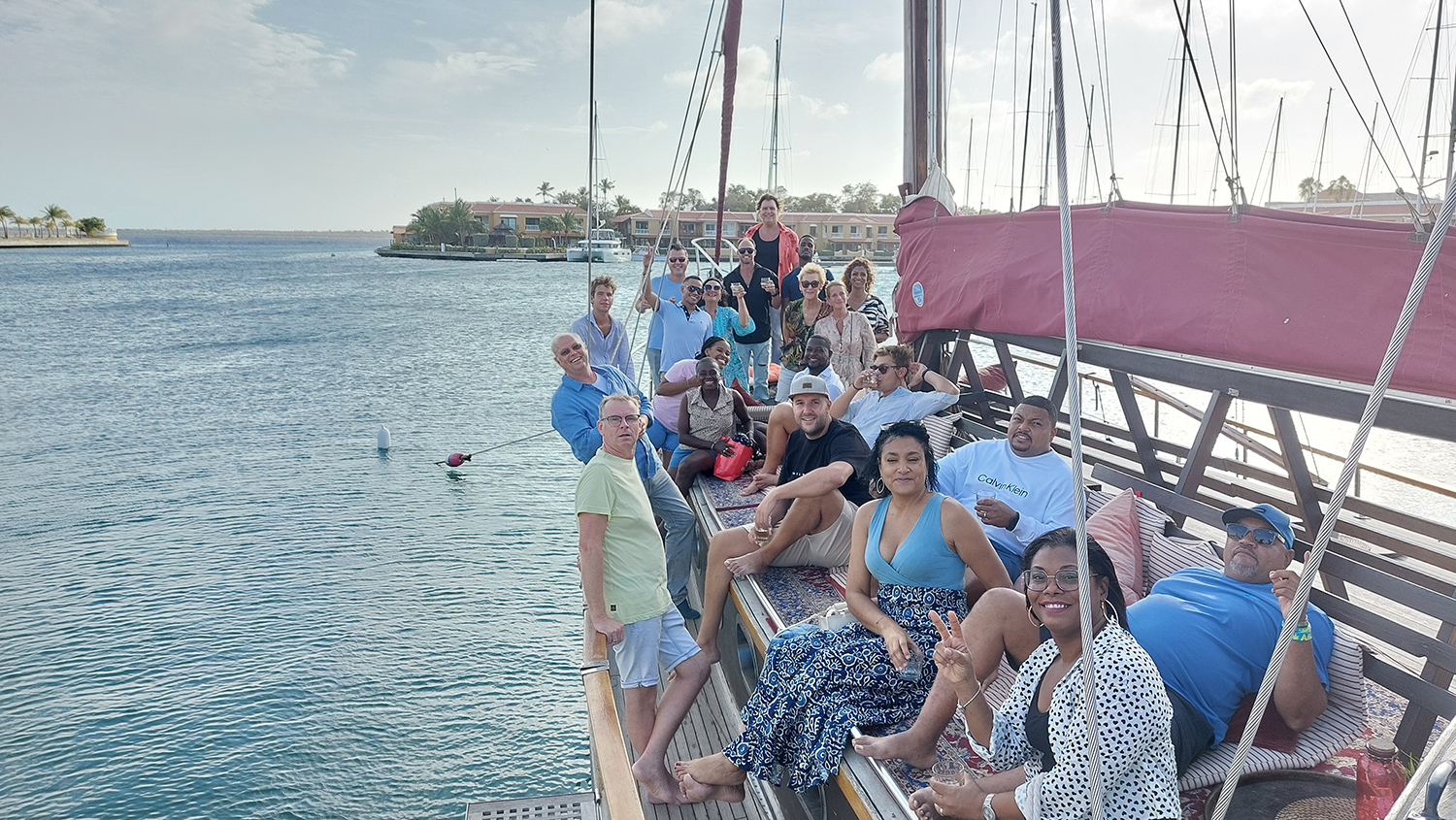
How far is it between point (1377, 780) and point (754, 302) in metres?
7.14

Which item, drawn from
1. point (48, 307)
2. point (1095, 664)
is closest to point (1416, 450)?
point (1095, 664)

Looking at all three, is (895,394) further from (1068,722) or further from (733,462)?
(1068,722)

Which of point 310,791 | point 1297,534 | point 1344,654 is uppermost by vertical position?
point 1297,534

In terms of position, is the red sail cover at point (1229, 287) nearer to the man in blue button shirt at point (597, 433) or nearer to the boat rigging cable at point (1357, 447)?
the boat rigging cable at point (1357, 447)

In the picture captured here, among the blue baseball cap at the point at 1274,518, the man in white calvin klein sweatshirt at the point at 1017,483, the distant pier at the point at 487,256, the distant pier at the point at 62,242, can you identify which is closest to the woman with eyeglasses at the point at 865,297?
the man in white calvin klein sweatshirt at the point at 1017,483

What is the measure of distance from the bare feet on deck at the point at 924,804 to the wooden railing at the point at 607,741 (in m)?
0.90

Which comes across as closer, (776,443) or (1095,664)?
(1095,664)

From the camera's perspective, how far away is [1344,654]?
3166 mm

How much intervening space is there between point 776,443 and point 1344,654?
3561 mm

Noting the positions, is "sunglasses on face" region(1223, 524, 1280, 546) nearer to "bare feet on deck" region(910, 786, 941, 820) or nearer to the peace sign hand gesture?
the peace sign hand gesture

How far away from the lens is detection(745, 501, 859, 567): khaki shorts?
16.4 ft

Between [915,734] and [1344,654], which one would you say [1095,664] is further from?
[1344,654]

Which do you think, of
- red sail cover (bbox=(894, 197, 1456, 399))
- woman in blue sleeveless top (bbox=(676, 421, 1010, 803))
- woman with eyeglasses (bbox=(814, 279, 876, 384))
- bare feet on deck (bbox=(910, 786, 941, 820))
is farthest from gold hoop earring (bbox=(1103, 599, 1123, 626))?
woman with eyeglasses (bbox=(814, 279, 876, 384))

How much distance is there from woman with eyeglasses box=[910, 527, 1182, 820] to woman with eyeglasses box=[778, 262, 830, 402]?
485 cm
